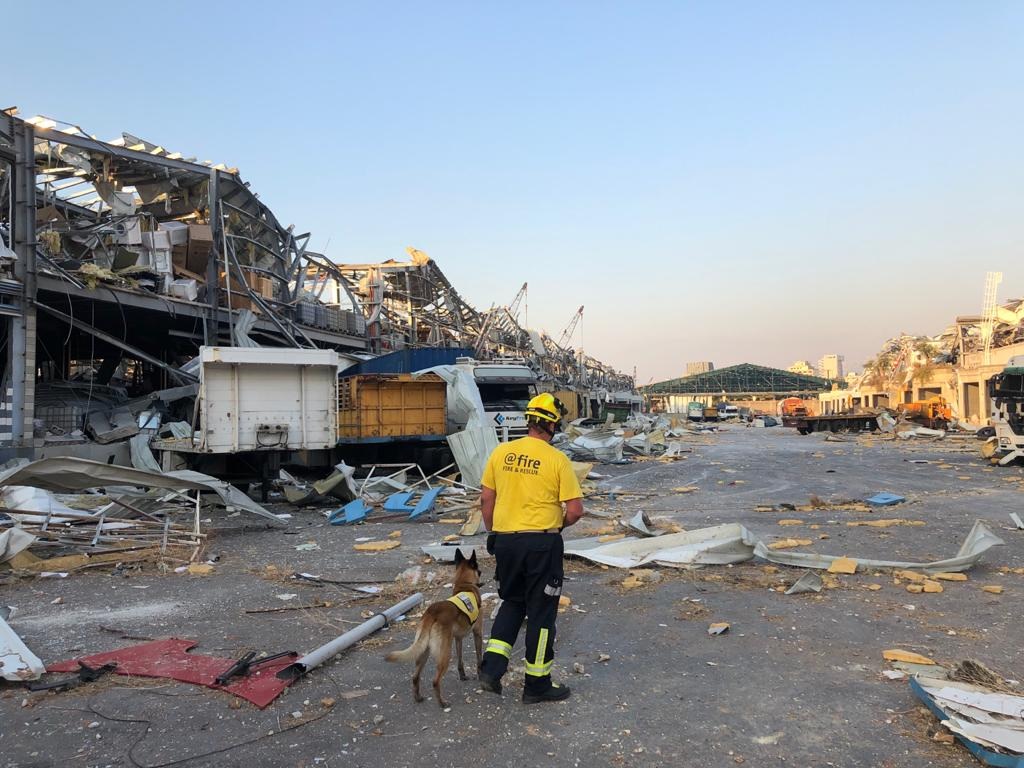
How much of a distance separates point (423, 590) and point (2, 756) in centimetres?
329

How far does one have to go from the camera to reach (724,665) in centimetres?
412

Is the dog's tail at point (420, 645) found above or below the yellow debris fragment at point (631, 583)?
above

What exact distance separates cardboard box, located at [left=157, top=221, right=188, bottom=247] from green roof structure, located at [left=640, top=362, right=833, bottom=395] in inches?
3313

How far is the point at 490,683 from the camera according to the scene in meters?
3.68

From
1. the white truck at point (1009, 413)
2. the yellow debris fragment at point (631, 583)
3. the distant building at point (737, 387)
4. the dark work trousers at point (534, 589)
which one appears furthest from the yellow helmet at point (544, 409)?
the distant building at point (737, 387)

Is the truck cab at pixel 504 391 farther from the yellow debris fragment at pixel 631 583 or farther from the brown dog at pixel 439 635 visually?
the brown dog at pixel 439 635

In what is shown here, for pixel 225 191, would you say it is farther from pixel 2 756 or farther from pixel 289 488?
pixel 2 756

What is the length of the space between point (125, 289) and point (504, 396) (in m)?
9.35

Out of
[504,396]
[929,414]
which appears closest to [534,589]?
[504,396]

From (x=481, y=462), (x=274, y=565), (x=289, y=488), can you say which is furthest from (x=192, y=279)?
(x=274, y=565)

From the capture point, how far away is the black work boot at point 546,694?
3574 mm

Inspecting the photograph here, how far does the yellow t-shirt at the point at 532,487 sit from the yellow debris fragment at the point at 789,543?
177 inches

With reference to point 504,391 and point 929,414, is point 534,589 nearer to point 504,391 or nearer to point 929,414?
point 504,391

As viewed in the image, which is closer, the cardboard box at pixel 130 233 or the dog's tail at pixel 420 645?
the dog's tail at pixel 420 645
